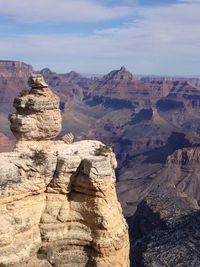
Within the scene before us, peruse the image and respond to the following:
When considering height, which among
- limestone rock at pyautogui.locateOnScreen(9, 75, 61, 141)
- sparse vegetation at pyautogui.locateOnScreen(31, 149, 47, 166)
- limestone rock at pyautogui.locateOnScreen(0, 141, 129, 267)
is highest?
limestone rock at pyautogui.locateOnScreen(9, 75, 61, 141)

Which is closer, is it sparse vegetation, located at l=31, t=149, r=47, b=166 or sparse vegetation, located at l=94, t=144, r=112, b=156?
sparse vegetation, located at l=31, t=149, r=47, b=166

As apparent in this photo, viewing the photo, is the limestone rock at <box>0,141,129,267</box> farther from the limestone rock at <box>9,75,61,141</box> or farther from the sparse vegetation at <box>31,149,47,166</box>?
the limestone rock at <box>9,75,61,141</box>

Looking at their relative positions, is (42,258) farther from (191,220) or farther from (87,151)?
(191,220)

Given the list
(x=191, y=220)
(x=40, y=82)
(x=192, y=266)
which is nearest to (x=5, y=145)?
(x=191, y=220)

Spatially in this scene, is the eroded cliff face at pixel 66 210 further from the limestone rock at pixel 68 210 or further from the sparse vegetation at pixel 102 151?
the sparse vegetation at pixel 102 151

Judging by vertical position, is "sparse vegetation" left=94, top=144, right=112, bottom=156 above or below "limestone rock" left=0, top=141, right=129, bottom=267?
above

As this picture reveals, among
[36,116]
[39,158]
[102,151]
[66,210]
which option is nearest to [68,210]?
[66,210]

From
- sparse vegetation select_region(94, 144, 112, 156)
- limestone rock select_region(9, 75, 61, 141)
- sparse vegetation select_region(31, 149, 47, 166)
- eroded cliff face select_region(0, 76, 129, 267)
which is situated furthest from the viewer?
limestone rock select_region(9, 75, 61, 141)

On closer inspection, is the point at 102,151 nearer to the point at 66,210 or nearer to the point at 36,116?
the point at 66,210

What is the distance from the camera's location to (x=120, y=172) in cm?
15188

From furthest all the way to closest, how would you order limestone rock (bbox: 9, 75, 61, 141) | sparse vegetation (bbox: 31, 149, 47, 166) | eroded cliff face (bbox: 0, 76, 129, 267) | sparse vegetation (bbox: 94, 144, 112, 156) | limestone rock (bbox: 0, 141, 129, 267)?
limestone rock (bbox: 9, 75, 61, 141) → sparse vegetation (bbox: 94, 144, 112, 156) → sparse vegetation (bbox: 31, 149, 47, 166) → limestone rock (bbox: 0, 141, 129, 267) → eroded cliff face (bbox: 0, 76, 129, 267)

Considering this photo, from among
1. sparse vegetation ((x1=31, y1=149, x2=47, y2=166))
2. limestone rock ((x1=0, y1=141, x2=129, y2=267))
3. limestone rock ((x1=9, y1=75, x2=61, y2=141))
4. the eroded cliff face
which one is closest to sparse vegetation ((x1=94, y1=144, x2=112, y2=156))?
the eroded cliff face

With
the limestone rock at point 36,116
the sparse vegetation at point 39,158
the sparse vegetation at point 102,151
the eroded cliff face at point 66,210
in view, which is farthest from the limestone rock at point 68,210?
the limestone rock at point 36,116

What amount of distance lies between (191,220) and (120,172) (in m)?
98.1
